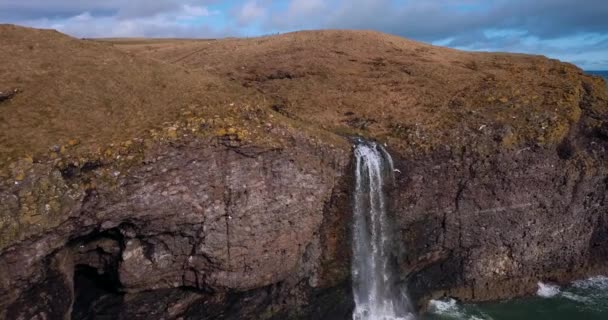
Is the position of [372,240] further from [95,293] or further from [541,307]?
[95,293]

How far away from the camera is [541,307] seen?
2677cm

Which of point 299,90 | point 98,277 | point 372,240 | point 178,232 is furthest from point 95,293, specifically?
point 299,90

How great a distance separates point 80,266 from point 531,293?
925 inches

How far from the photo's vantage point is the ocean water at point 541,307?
25852mm

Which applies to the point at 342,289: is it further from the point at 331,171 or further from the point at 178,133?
the point at 178,133

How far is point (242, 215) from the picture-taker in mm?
20703

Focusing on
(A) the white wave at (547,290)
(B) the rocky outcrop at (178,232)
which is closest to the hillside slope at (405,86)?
(B) the rocky outcrop at (178,232)

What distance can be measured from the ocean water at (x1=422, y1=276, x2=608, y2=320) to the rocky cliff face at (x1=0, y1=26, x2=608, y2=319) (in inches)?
30.5

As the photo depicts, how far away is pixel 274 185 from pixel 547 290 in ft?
58.7

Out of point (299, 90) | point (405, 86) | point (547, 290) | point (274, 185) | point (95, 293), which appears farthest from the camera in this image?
point (405, 86)

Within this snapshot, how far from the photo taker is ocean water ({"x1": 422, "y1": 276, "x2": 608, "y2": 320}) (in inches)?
1018

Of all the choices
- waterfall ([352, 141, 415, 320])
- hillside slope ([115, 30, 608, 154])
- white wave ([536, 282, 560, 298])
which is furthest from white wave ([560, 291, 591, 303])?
waterfall ([352, 141, 415, 320])

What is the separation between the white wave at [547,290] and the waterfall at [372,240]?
338 inches

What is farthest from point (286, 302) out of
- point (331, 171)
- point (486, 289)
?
point (486, 289)
